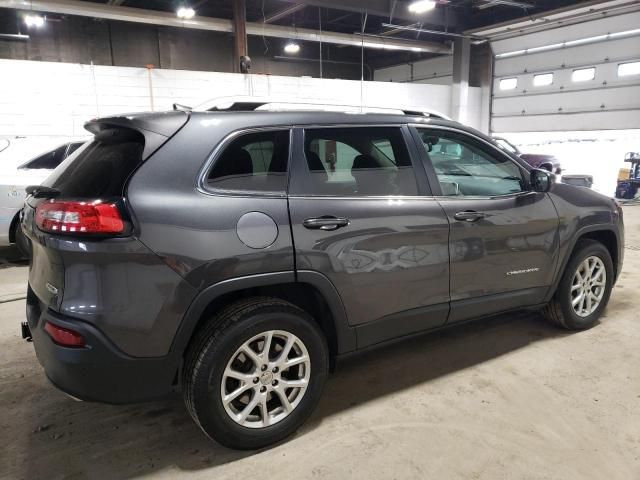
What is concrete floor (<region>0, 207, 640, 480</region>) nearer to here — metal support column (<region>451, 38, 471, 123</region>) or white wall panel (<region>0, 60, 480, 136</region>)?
white wall panel (<region>0, 60, 480, 136</region>)

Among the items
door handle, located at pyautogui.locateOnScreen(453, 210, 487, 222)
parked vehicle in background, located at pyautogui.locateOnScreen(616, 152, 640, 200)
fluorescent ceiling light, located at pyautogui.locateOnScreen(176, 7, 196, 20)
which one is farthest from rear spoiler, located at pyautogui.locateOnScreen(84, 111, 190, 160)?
parked vehicle in background, located at pyautogui.locateOnScreen(616, 152, 640, 200)

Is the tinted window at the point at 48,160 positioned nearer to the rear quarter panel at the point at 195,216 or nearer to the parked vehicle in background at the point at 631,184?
the rear quarter panel at the point at 195,216

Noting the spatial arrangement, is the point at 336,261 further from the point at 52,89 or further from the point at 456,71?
the point at 456,71

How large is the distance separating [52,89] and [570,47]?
43.3ft

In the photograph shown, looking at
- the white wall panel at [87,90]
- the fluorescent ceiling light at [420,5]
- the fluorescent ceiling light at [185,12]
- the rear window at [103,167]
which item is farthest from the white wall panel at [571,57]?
the rear window at [103,167]

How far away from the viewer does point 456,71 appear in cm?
1462

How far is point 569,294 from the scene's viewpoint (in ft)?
11.0

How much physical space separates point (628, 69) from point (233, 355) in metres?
13.9

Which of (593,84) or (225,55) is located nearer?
(593,84)

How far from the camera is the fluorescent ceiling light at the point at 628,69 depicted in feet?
38.7

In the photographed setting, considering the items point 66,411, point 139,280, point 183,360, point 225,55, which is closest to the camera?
point 139,280

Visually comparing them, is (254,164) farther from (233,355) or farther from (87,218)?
(233,355)

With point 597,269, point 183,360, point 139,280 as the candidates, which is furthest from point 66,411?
point 597,269

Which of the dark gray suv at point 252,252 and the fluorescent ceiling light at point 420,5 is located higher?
the fluorescent ceiling light at point 420,5
